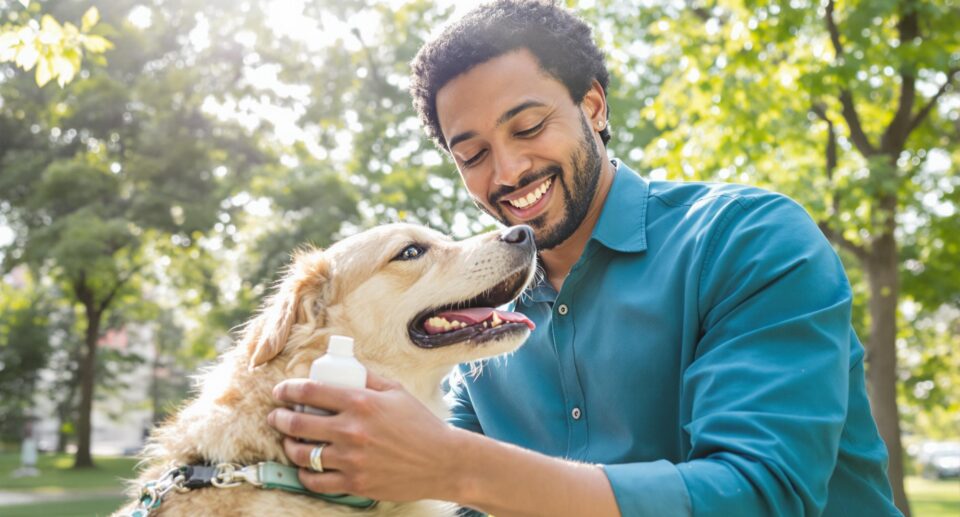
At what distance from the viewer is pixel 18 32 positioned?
220 inches

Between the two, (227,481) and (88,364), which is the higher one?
(88,364)

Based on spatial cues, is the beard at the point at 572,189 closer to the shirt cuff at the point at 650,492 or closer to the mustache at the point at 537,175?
the mustache at the point at 537,175

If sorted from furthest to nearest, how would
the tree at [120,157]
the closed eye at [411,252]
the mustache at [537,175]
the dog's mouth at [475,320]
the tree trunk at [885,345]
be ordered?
the tree at [120,157]
the tree trunk at [885,345]
the closed eye at [411,252]
the mustache at [537,175]
the dog's mouth at [475,320]

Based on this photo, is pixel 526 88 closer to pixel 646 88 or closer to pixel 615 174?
pixel 615 174

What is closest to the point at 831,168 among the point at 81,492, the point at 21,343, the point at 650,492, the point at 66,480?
the point at 650,492

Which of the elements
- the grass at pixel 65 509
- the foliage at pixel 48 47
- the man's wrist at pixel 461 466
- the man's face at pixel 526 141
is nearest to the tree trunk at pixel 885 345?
the man's face at pixel 526 141

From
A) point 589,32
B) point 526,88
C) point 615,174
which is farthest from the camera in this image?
point 589,32

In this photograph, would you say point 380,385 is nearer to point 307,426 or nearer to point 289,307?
point 307,426

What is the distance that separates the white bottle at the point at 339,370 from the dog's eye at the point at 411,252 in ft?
4.75

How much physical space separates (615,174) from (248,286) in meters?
20.3

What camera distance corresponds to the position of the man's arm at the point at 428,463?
1925mm

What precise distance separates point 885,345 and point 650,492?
13.2 m

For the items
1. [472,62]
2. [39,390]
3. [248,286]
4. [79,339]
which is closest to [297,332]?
[472,62]

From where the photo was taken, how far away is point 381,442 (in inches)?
75.7
